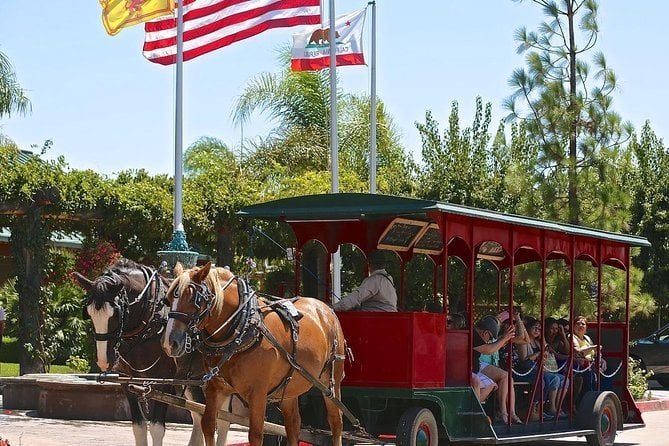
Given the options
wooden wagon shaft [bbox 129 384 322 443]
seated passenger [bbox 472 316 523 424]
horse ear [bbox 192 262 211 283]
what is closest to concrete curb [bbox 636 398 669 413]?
seated passenger [bbox 472 316 523 424]

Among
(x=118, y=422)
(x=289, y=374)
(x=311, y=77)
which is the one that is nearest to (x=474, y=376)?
(x=289, y=374)

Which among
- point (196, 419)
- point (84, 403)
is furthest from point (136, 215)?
point (196, 419)

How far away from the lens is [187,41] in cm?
2025

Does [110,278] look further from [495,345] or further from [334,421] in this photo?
[495,345]

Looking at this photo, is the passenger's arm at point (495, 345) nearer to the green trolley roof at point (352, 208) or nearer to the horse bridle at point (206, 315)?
the green trolley roof at point (352, 208)

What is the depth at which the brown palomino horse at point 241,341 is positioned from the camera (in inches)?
378

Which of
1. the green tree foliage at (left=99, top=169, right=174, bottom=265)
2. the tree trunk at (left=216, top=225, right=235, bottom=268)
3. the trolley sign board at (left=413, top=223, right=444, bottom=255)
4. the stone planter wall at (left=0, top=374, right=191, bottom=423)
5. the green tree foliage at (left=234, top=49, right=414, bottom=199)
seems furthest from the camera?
the green tree foliage at (left=234, top=49, right=414, bottom=199)

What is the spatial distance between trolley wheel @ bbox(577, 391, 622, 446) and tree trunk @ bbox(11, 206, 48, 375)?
33.8ft

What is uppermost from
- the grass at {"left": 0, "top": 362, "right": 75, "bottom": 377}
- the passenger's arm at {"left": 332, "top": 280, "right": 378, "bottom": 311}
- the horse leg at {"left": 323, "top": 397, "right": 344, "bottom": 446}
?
the passenger's arm at {"left": 332, "top": 280, "right": 378, "bottom": 311}

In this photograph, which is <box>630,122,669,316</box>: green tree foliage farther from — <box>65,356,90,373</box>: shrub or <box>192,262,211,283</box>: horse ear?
<box>192,262,211,283</box>: horse ear

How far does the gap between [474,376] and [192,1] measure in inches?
390

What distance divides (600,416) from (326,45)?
31.6ft

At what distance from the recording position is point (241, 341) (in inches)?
389

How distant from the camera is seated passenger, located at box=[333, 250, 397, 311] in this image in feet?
39.4
